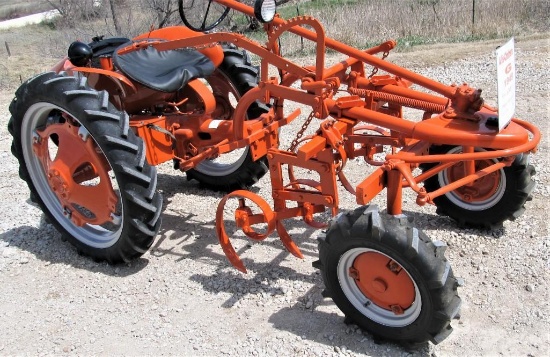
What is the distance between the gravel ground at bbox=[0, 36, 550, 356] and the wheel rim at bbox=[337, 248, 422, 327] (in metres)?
0.17

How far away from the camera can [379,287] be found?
3.07 m

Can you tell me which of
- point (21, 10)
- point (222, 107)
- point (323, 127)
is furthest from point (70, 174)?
point (21, 10)

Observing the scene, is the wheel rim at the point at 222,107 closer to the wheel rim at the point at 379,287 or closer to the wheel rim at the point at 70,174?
the wheel rim at the point at 70,174

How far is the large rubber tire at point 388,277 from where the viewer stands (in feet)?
9.26

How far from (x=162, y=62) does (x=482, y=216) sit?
2662mm

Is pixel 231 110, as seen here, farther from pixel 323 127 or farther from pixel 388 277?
pixel 388 277

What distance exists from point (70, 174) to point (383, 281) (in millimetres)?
2373

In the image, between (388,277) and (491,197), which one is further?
(491,197)

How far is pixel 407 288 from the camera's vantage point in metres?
3.01

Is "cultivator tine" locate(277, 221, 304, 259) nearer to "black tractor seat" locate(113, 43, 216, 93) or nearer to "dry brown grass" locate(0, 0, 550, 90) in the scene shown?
"black tractor seat" locate(113, 43, 216, 93)

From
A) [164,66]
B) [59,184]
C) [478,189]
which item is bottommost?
[478,189]

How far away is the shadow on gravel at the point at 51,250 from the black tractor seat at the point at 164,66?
52.1 inches

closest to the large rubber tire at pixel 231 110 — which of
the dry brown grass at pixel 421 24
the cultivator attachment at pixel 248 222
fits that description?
the cultivator attachment at pixel 248 222

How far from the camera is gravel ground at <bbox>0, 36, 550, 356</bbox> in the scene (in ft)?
10.6
